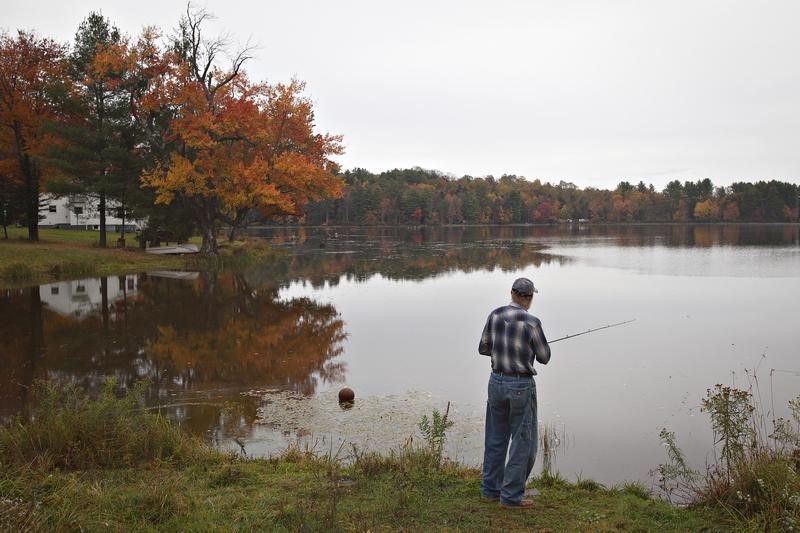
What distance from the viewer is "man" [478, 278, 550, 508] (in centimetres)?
539

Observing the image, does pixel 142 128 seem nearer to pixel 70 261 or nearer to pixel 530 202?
pixel 70 261

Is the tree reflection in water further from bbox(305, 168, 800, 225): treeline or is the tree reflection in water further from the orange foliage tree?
bbox(305, 168, 800, 225): treeline

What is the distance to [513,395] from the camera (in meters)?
5.42

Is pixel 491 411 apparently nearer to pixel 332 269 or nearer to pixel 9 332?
pixel 9 332

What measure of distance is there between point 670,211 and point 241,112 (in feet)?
478

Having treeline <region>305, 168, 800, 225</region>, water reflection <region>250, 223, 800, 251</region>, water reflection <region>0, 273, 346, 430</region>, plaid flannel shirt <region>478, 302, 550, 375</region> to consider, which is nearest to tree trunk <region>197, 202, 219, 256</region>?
water reflection <region>0, 273, 346, 430</region>

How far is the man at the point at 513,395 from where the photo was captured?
539 cm

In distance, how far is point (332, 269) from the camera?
32.5 m

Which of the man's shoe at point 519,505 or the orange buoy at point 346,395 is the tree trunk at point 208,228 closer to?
the orange buoy at point 346,395

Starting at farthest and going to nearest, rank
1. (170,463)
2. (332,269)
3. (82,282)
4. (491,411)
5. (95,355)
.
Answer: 1. (332,269)
2. (82,282)
3. (95,355)
4. (170,463)
5. (491,411)

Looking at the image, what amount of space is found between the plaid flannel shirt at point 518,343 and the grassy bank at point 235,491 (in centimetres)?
130

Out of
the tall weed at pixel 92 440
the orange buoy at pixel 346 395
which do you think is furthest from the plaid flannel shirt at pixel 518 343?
the orange buoy at pixel 346 395

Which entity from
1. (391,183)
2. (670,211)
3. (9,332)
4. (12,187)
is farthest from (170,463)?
(670,211)

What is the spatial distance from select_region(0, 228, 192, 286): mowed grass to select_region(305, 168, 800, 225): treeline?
94324mm
